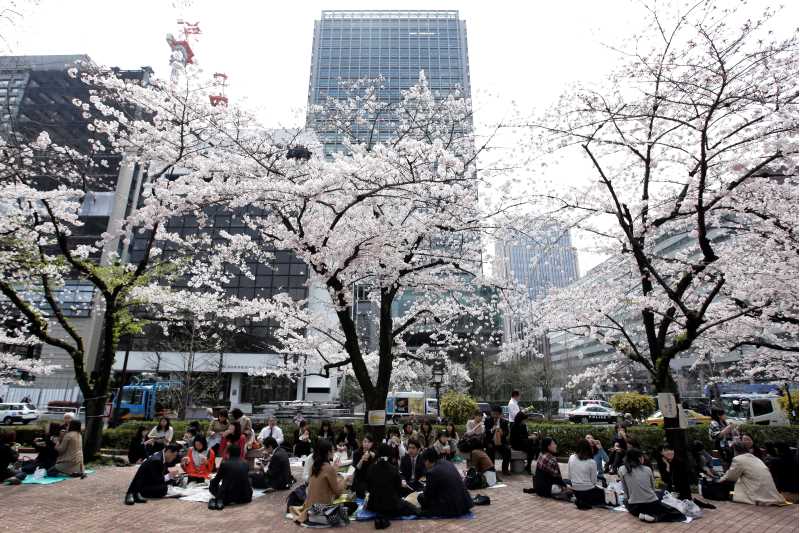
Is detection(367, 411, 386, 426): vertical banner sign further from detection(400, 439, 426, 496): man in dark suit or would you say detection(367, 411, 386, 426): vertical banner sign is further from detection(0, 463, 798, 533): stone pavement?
detection(0, 463, 798, 533): stone pavement

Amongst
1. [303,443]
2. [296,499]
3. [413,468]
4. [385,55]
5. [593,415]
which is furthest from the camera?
[385,55]

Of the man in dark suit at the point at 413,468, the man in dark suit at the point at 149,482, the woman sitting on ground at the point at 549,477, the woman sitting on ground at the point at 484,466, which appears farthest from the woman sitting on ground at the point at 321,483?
the woman sitting on ground at the point at 549,477

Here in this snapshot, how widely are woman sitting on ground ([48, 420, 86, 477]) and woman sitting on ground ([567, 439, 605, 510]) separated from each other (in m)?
9.93

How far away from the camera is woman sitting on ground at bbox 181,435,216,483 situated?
29.4 feet

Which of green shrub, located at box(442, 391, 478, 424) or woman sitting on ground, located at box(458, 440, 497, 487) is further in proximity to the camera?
green shrub, located at box(442, 391, 478, 424)

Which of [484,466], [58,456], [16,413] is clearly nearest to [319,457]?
[484,466]

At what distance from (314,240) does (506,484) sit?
6718 millimetres

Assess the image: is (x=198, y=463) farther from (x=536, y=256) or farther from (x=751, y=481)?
(x=751, y=481)

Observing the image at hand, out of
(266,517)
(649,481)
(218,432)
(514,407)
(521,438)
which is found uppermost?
(514,407)

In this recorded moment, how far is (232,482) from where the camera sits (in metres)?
7.28

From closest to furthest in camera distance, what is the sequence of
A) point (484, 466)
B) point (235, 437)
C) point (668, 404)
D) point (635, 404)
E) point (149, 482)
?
1. point (149, 482)
2. point (668, 404)
3. point (235, 437)
4. point (484, 466)
5. point (635, 404)

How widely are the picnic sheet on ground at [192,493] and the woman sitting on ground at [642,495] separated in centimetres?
637

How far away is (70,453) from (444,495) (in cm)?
828

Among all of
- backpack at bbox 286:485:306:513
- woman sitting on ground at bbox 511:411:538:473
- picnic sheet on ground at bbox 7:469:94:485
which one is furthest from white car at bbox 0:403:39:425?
woman sitting on ground at bbox 511:411:538:473
